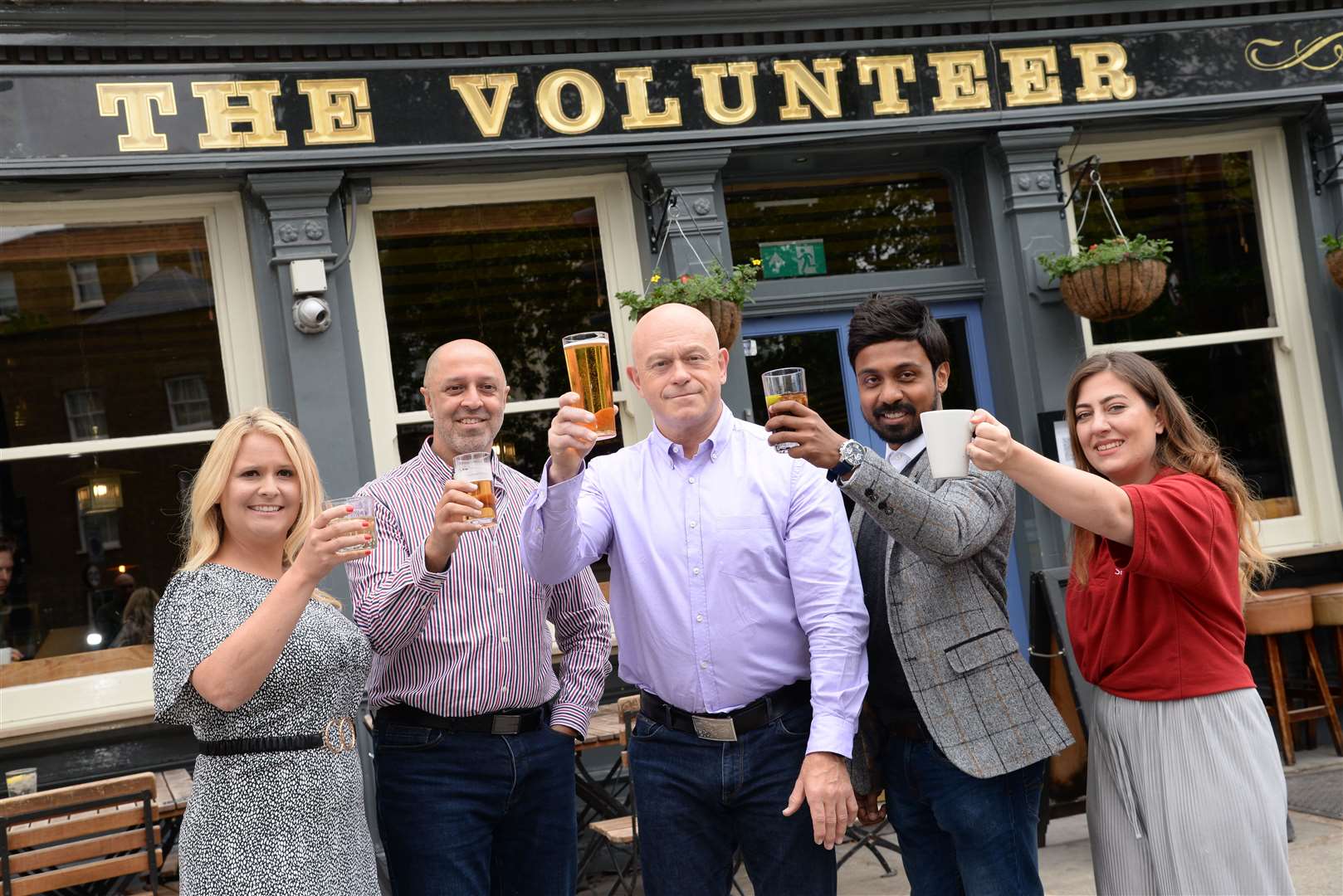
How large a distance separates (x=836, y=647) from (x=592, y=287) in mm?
4142

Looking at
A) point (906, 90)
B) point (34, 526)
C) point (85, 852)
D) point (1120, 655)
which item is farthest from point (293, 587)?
point (906, 90)

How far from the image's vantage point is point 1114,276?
6.14 meters

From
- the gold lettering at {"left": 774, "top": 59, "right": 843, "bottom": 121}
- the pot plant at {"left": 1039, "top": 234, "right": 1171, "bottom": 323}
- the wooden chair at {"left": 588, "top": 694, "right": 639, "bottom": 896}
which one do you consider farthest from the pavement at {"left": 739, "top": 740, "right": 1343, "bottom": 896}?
the gold lettering at {"left": 774, "top": 59, "right": 843, "bottom": 121}

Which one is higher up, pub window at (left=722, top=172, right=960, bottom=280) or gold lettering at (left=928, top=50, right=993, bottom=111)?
gold lettering at (left=928, top=50, right=993, bottom=111)

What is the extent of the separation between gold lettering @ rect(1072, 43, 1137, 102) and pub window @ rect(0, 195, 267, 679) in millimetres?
4532

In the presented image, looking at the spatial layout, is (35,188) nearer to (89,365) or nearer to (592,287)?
(89,365)

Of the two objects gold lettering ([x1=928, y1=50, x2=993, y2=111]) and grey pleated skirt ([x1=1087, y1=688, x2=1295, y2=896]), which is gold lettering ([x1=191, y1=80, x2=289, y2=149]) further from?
grey pleated skirt ([x1=1087, y1=688, x2=1295, y2=896])

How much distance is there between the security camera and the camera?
226 inches

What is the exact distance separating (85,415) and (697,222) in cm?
314

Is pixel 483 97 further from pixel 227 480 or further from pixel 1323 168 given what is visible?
pixel 1323 168

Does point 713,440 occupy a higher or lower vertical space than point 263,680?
higher

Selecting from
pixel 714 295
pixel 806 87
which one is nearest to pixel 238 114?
pixel 714 295

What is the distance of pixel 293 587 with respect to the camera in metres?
2.46

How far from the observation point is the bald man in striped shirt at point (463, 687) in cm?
297
